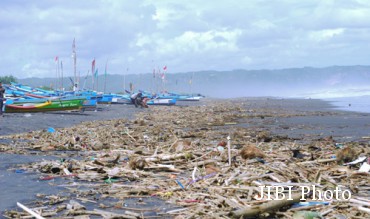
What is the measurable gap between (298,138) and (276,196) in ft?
34.8

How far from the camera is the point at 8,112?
102ft

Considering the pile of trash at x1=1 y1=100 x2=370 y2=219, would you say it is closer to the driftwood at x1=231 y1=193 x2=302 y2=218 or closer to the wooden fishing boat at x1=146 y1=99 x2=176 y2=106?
the driftwood at x1=231 y1=193 x2=302 y2=218

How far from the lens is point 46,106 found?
108 ft

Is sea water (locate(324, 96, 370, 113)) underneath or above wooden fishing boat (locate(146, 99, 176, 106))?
above

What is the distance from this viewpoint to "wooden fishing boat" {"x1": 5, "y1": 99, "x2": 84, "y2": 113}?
31.2 metres

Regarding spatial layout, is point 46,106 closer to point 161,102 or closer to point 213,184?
point 161,102

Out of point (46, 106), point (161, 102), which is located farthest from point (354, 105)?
point (46, 106)

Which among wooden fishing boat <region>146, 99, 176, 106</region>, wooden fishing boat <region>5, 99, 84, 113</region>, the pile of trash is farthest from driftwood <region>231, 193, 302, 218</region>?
wooden fishing boat <region>146, 99, 176, 106</region>

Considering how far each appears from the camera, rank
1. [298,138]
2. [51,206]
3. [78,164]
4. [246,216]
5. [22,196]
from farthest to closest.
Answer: [298,138] < [78,164] < [22,196] < [51,206] < [246,216]

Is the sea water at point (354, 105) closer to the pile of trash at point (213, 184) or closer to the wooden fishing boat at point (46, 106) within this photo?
the wooden fishing boat at point (46, 106)

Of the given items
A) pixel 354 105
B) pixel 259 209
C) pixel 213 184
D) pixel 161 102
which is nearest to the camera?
pixel 259 209

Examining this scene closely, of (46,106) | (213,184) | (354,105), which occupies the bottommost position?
(213,184)

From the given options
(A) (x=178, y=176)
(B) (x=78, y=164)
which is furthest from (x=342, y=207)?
(B) (x=78, y=164)

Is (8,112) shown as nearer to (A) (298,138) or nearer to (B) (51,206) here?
(A) (298,138)
